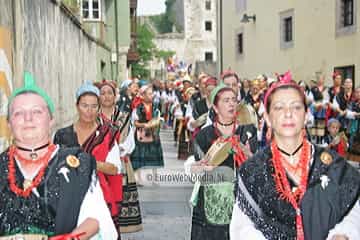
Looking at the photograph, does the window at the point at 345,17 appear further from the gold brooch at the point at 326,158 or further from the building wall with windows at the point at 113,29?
the gold brooch at the point at 326,158

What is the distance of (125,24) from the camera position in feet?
106

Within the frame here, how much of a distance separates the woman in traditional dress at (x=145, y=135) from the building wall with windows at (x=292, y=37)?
977 centimetres

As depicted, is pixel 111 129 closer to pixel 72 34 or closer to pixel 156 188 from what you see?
pixel 156 188

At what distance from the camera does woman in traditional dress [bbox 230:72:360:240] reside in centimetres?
300

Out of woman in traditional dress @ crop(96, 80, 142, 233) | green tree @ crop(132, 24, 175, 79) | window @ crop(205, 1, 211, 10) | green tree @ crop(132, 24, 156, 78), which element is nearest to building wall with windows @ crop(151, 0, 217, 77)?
window @ crop(205, 1, 211, 10)

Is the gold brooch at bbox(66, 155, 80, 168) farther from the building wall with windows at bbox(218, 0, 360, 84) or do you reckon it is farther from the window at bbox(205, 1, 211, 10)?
the window at bbox(205, 1, 211, 10)

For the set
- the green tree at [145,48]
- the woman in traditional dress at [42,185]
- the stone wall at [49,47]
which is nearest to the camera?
the woman in traditional dress at [42,185]

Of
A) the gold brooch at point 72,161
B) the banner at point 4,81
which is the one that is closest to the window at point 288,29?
the banner at point 4,81

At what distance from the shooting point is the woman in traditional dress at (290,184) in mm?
2998

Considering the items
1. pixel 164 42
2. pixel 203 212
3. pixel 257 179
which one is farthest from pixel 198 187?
pixel 164 42

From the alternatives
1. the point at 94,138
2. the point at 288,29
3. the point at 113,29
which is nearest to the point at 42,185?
the point at 94,138

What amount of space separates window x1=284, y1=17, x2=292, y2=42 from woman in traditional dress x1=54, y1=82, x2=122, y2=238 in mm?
19717

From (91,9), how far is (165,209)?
67.0ft

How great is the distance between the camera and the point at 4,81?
5758mm
